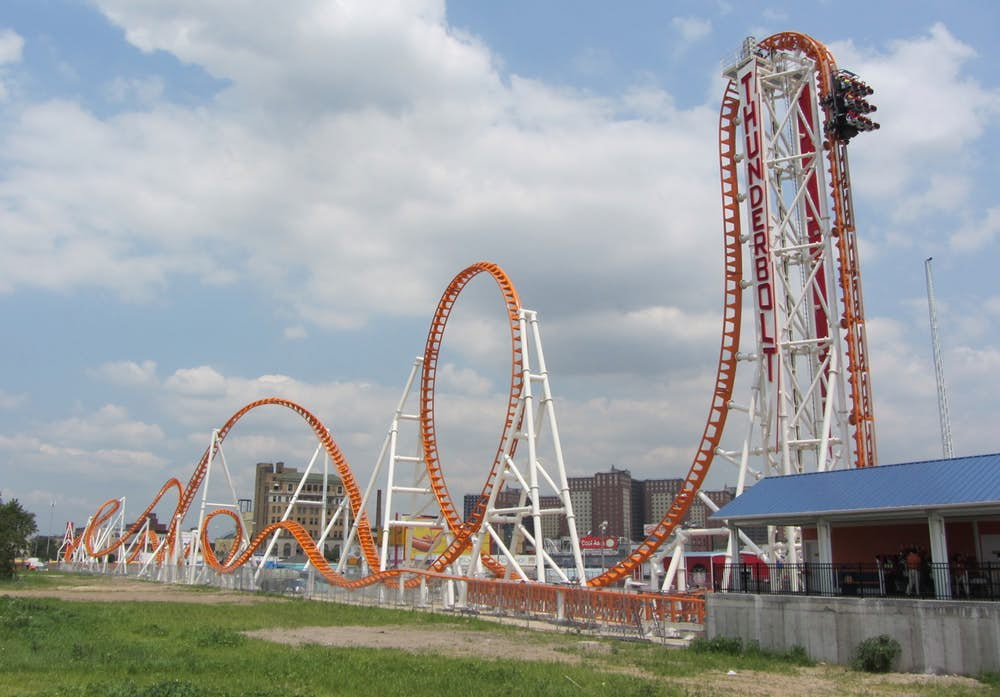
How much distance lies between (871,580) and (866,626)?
1.99 m

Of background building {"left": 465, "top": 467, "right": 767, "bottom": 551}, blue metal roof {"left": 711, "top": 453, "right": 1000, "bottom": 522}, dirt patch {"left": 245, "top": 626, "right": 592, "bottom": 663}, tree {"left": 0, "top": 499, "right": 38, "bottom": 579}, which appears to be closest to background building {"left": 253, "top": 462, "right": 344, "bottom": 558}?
background building {"left": 465, "top": 467, "right": 767, "bottom": 551}

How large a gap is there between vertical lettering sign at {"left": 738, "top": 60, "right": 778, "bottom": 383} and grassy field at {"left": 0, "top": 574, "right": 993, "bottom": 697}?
1325cm

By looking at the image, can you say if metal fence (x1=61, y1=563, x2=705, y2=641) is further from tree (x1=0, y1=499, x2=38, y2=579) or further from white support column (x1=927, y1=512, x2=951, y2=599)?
tree (x1=0, y1=499, x2=38, y2=579)

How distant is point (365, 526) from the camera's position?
44.8m

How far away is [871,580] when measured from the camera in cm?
1939

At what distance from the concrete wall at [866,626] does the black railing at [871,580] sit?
62cm

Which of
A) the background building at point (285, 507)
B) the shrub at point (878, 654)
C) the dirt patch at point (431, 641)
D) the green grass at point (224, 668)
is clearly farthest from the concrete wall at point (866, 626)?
the background building at point (285, 507)

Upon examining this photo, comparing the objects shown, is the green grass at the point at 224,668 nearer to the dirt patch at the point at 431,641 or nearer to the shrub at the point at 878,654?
the dirt patch at the point at 431,641

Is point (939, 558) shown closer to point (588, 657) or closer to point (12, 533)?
point (588, 657)

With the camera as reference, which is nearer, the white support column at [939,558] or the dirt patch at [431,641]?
the white support column at [939,558]

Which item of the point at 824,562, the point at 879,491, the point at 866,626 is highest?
the point at 879,491

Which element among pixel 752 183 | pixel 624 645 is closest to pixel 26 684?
pixel 624 645

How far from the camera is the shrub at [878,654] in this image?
16.8m

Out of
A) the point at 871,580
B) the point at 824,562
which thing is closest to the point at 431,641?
the point at 824,562
